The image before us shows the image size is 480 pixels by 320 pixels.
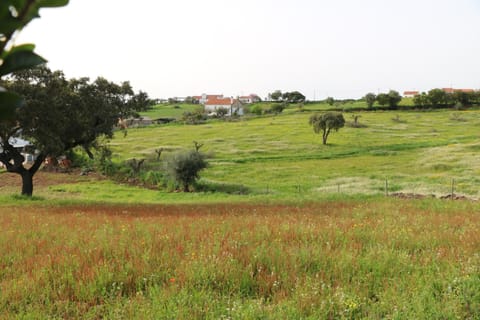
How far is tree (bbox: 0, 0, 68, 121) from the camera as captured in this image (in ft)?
3.01

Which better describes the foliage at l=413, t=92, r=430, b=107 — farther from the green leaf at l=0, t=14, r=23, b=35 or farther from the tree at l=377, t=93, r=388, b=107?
the green leaf at l=0, t=14, r=23, b=35

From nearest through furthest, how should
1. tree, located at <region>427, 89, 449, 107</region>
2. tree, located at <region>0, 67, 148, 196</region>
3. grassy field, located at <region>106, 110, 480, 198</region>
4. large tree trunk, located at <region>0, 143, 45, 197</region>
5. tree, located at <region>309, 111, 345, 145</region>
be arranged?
tree, located at <region>0, 67, 148, 196</region> → large tree trunk, located at <region>0, 143, 45, 197</region> → grassy field, located at <region>106, 110, 480, 198</region> → tree, located at <region>309, 111, 345, 145</region> → tree, located at <region>427, 89, 449, 107</region>

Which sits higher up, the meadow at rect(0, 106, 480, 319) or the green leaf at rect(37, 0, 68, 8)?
the green leaf at rect(37, 0, 68, 8)

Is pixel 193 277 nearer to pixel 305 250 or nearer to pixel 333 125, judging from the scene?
pixel 305 250

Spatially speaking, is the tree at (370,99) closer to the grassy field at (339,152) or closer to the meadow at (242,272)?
the grassy field at (339,152)

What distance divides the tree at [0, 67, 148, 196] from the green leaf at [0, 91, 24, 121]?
2455 cm

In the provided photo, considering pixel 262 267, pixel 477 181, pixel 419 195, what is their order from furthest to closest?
1. pixel 477 181
2. pixel 419 195
3. pixel 262 267

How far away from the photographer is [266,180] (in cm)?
4416

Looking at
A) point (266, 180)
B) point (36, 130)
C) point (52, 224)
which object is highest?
point (36, 130)

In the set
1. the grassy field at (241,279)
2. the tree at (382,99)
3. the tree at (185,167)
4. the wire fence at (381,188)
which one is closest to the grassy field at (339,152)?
the wire fence at (381,188)

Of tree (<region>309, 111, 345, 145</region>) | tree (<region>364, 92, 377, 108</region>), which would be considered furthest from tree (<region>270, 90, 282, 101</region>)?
tree (<region>309, 111, 345, 145</region>)

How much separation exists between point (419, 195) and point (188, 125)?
81143mm

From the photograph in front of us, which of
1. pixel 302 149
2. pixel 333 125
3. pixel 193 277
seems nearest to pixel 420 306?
pixel 193 277

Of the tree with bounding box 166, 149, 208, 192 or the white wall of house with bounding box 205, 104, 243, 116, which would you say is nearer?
the tree with bounding box 166, 149, 208, 192
